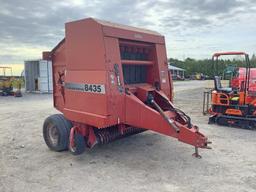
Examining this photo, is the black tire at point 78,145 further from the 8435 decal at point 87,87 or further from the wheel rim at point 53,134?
the 8435 decal at point 87,87

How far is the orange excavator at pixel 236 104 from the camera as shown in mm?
7715

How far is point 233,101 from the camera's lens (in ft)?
26.4

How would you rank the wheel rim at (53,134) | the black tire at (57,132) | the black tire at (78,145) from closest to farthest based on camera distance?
the black tire at (78,145) < the black tire at (57,132) < the wheel rim at (53,134)

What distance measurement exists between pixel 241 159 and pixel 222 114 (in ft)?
10.7

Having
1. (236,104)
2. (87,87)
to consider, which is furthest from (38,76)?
(87,87)

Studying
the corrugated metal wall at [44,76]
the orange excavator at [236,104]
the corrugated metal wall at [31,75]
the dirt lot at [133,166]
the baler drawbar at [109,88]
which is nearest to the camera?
the dirt lot at [133,166]

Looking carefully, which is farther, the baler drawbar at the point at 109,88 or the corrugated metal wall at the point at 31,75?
the corrugated metal wall at the point at 31,75

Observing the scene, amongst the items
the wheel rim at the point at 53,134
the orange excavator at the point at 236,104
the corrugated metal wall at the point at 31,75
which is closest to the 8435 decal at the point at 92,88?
the wheel rim at the point at 53,134

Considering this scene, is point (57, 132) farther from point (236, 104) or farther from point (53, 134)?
point (236, 104)

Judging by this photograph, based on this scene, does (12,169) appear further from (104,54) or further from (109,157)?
(104,54)

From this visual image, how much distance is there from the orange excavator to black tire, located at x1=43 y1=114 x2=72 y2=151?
465cm

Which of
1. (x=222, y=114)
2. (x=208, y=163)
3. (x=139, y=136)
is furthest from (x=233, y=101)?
(x=208, y=163)

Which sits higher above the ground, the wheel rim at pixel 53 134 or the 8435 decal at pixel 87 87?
the 8435 decal at pixel 87 87

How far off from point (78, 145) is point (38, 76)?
1699 centimetres
